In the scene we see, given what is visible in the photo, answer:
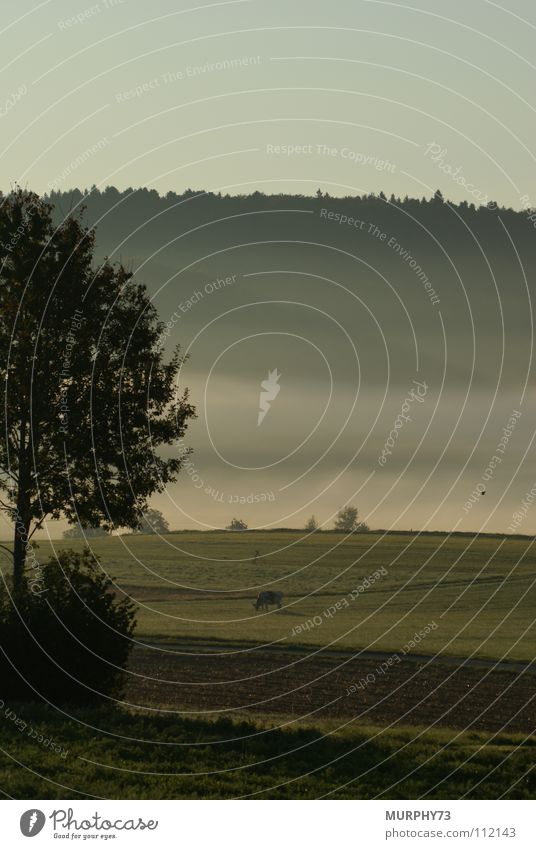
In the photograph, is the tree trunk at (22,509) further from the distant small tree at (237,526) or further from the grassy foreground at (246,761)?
the distant small tree at (237,526)

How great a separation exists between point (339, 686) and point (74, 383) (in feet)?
40.1

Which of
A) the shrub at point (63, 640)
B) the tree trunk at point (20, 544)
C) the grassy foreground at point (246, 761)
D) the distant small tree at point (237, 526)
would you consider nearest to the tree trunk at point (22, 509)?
the tree trunk at point (20, 544)

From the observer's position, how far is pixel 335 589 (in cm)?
9031

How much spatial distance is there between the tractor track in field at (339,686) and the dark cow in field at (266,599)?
26637mm

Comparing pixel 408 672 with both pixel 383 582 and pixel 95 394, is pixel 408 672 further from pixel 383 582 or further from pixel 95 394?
pixel 383 582

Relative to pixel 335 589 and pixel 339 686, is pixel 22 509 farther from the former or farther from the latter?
pixel 335 589

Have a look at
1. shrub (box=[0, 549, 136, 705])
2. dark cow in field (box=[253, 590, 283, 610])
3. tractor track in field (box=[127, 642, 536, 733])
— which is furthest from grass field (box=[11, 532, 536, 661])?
shrub (box=[0, 549, 136, 705])

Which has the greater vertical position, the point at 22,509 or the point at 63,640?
the point at 22,509

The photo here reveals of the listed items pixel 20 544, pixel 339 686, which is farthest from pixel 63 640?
pixel 339 686

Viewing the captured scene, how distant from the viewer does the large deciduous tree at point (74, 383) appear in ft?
118

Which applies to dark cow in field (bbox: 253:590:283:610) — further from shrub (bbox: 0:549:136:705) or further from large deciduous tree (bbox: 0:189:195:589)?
shrub (bbox: 0:549:136:705)

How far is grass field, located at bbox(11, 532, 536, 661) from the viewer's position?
58.2 m
